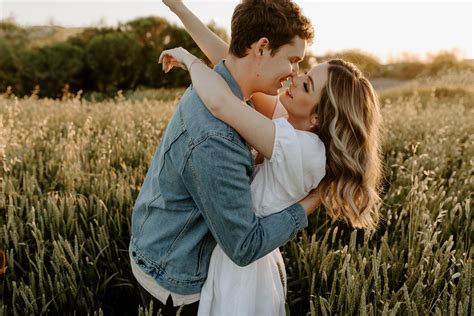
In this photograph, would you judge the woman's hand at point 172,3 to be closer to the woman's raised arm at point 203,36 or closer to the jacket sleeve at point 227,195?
the woman's raised arm at point 203,36

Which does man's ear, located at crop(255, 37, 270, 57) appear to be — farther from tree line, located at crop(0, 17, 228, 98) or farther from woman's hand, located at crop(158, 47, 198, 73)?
tree line, located at crop(0, 17, 228, 98)

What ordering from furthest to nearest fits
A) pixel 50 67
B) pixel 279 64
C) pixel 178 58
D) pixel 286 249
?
1. pixel 50 67
2. pixel 286 249
3. pixel 178 58
4. pixel 279 64

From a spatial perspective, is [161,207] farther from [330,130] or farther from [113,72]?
[113,72]

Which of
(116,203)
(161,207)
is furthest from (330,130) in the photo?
(116,203)

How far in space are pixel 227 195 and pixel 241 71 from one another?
49 cm

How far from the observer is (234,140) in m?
1.67

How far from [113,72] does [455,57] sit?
1275cm

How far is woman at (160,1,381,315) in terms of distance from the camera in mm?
1722

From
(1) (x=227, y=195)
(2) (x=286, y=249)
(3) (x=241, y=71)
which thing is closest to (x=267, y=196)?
(1) (x=227, y=195)

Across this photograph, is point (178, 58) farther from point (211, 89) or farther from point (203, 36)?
point (203, 36)

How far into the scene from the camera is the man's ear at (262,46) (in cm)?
180

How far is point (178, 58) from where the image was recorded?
6.54ft

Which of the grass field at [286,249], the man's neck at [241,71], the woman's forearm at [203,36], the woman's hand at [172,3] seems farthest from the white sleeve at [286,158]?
the woman's hand at [172,3]

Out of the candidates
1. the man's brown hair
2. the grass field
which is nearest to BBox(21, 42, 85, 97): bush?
the grass field
